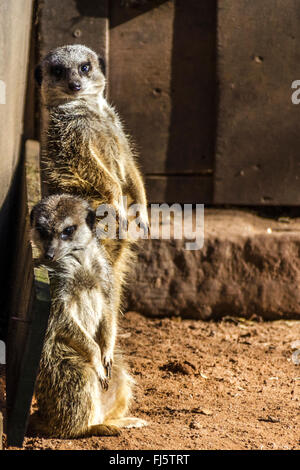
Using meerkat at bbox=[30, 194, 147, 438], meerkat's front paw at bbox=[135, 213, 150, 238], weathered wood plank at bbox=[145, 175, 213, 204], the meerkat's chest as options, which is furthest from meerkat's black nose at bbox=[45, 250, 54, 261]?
weathered wood plank at bbox=[145, 175, 213, 204]

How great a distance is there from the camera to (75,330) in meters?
2.86

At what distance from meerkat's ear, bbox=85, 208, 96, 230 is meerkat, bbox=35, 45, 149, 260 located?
252 mm

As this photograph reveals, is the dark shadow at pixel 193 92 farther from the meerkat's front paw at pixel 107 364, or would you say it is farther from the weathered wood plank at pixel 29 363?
the weathered wood plank at pixel 29 363

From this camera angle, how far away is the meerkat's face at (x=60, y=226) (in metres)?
2.86

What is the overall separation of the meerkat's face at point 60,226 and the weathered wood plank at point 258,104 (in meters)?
1.67

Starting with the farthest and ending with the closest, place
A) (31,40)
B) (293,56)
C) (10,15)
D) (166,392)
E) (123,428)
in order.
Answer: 1. (31,40)
2. (293,56)
3. (10,15)
4. (166,392)
5. (123,428)

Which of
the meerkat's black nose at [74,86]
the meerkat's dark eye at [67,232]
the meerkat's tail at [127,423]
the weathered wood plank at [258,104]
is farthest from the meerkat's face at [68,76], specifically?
the meerkat's tail at [127,423]

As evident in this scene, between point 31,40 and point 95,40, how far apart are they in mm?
541

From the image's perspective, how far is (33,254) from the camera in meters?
2.91

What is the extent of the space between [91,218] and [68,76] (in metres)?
0.81

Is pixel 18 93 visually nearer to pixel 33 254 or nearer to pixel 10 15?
pixel 10 15

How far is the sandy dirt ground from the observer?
8.85 feet

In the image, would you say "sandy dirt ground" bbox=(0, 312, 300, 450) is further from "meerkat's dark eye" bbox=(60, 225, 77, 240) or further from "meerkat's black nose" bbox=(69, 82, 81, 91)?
"meerkat's black nose" bbox=(69, 82, 81, 91)

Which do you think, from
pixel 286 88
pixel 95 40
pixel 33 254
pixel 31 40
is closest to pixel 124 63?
pixel 95 40
